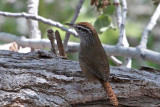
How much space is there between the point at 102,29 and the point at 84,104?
143cm

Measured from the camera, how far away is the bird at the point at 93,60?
2381 mm

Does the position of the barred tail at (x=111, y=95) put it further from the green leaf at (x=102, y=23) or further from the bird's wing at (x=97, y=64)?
the green leaf at (x=102, y=23)

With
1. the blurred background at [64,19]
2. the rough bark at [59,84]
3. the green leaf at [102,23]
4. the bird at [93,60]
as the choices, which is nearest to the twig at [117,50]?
the green leaf at [102,23]

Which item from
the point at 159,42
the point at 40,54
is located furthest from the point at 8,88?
the point at 159,42

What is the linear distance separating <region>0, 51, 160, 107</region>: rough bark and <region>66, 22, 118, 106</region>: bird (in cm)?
11

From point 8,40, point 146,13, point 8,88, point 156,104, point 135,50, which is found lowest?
point 156,104

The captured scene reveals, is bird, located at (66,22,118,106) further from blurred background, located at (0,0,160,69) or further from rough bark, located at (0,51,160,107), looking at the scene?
blurred background, located at (0,0,160,69)

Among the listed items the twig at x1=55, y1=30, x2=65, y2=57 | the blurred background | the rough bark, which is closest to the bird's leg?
the rough bark

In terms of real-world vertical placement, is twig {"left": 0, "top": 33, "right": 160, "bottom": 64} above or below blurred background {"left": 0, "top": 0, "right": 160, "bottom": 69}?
below

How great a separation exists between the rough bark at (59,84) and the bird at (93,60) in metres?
0.11

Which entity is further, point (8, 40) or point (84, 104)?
point (8, 40)

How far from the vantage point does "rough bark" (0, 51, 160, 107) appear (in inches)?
89.5

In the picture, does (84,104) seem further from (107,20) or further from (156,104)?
(107,20)

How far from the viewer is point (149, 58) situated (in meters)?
3.31
